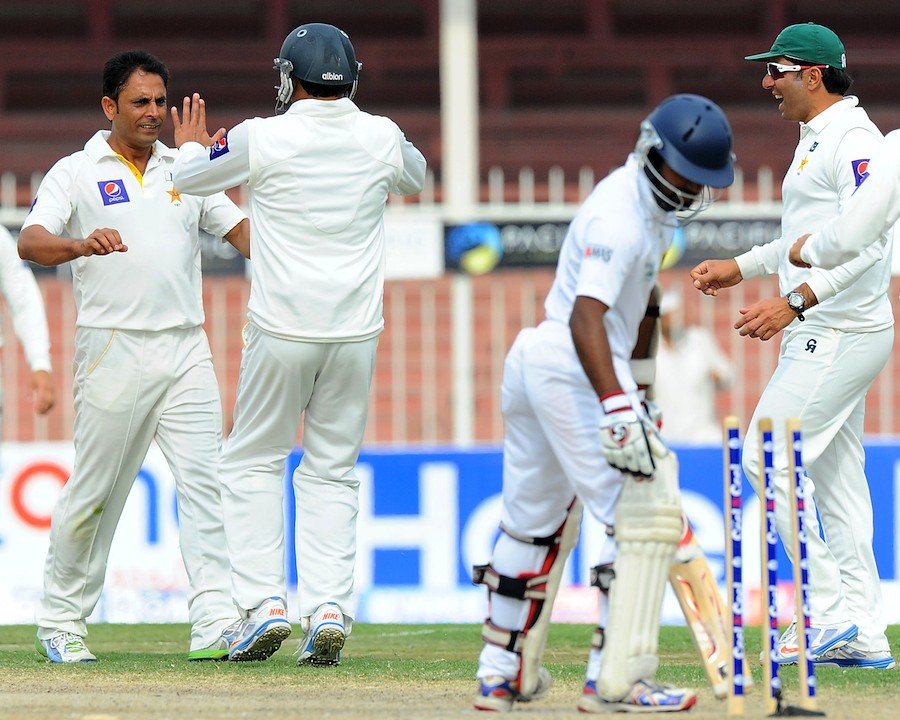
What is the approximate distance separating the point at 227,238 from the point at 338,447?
99 centimetres

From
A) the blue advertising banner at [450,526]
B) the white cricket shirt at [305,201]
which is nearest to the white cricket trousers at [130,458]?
the white cricket shirt at [305,201]

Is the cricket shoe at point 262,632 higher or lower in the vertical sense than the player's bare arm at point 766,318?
lower

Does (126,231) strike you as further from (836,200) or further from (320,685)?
(836,200)

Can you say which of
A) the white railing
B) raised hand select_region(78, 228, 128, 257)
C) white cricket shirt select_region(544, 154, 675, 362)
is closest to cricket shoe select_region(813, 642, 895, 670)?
white cricket shirt select_region(544, 154, 675, 362)

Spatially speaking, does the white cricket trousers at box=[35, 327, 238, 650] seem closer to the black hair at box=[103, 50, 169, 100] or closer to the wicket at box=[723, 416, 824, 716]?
the black hair at box=[103, 50, 169, 100]

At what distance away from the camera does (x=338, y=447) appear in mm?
6188

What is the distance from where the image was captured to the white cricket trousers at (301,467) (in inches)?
237

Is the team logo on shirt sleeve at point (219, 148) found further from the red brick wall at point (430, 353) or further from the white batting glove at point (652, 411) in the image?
the red brick wall at point (430, 353)

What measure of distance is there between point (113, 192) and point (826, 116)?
250cm

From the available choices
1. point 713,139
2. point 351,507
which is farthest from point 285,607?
point 713,139

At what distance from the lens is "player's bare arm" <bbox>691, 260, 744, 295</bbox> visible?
6133 mm

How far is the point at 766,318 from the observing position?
5.71m

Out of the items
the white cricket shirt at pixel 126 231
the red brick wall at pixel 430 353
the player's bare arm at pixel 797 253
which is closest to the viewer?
the player's bare arm at pixel 797 253

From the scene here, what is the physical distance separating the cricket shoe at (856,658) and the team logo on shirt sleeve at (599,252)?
200 centimetres
